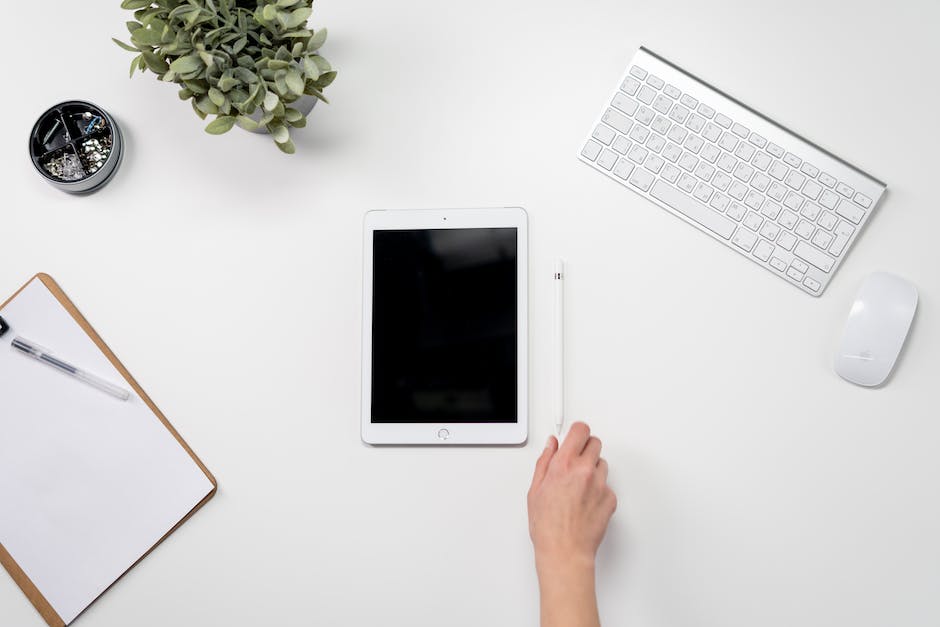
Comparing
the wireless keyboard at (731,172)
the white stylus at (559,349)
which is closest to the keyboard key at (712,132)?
the wireless keyboard at (731,172)

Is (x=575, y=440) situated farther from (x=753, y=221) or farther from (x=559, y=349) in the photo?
(x=753, y=221)

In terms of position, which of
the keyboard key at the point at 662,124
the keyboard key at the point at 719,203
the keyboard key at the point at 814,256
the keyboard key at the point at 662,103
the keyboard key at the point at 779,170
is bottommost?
the keyboard key at the point at 814,256

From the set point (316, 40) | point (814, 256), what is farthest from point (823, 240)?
point (316, 40)

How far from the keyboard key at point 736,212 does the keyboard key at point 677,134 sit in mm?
108

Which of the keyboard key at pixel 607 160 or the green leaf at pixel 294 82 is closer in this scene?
the green leaf at pixel 294 82

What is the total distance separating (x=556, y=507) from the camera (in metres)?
0.75

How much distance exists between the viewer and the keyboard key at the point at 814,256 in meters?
0.80

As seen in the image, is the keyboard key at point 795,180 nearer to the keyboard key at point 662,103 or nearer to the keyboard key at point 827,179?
the keyboard key at point 827,179

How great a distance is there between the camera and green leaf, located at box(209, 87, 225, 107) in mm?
744

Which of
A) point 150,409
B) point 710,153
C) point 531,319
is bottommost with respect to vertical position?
point 150,409

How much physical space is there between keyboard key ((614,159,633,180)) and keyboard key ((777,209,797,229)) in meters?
0.20

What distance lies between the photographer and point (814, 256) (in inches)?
31.8

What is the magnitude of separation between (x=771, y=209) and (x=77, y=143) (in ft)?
3.03

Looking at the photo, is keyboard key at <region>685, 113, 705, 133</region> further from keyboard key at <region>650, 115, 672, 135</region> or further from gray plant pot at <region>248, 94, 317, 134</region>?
gray plant pot at <region>248, 94, 317, 134</region>
